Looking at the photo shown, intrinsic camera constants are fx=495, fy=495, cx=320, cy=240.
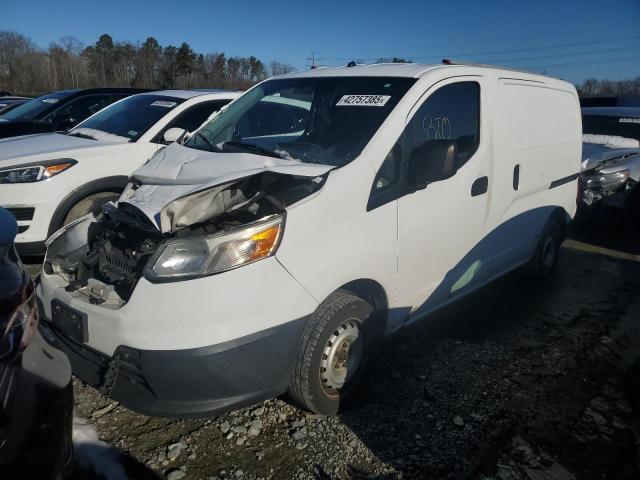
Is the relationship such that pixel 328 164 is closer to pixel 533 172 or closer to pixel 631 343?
pixel 533 172

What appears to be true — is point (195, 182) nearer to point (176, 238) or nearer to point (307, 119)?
point (176, 238)

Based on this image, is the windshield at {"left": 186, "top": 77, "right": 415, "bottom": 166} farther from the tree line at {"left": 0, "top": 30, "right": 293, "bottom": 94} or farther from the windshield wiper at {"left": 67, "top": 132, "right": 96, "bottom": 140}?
the tree line at {"left": 0, "top": 30, "right": 293, "bottom": 94}

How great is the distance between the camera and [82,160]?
468 centimetres

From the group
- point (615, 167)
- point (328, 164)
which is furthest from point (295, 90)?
point (615, 167)

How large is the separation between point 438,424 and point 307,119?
223cm

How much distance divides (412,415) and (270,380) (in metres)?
0.96

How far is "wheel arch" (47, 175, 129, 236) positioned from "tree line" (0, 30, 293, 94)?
57703 millimetres

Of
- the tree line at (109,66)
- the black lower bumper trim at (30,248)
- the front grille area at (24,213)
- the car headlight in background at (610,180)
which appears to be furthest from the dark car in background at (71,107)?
the tree line at (109,66)

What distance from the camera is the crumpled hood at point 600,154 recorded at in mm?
7117

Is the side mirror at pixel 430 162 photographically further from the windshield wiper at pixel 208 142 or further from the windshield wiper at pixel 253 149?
the windshield wiper at pixel 208 142

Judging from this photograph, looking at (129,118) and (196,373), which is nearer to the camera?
(196,373)

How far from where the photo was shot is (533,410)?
296 centimetres

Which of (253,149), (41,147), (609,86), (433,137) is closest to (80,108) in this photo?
(41,147)

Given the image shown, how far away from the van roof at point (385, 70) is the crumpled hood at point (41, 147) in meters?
2.21
